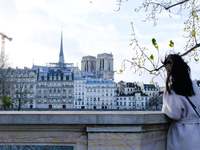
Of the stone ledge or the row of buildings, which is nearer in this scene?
the stone ledge

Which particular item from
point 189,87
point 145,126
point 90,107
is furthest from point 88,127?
point 90,107

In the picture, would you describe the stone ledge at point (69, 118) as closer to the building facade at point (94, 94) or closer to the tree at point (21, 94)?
A: the tree at point (21, 94)

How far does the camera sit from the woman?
97.1 inches

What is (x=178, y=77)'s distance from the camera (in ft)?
8.68

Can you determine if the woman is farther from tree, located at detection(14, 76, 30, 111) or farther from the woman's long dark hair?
tree, located at detection(14, 76, 30, 111)

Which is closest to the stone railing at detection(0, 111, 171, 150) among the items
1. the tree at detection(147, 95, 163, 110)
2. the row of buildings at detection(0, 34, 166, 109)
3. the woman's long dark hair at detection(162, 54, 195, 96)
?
the woman's long dark hair at detection(162, 54, 195, 96)

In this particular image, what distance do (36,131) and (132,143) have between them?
40.6 inches

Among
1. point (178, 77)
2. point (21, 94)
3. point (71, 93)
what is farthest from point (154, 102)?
point (178, 77)

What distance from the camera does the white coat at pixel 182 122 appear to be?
246 cm

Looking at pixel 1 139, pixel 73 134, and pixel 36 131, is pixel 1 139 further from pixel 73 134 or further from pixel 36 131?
pixel 73 134

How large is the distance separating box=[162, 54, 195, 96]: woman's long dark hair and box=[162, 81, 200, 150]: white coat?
0.18 ft

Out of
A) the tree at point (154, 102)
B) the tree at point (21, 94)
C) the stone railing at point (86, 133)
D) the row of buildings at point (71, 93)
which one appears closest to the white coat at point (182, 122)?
the stone railing at point (86, 133)

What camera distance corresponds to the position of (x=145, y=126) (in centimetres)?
264

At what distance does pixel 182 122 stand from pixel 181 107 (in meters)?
0.16
